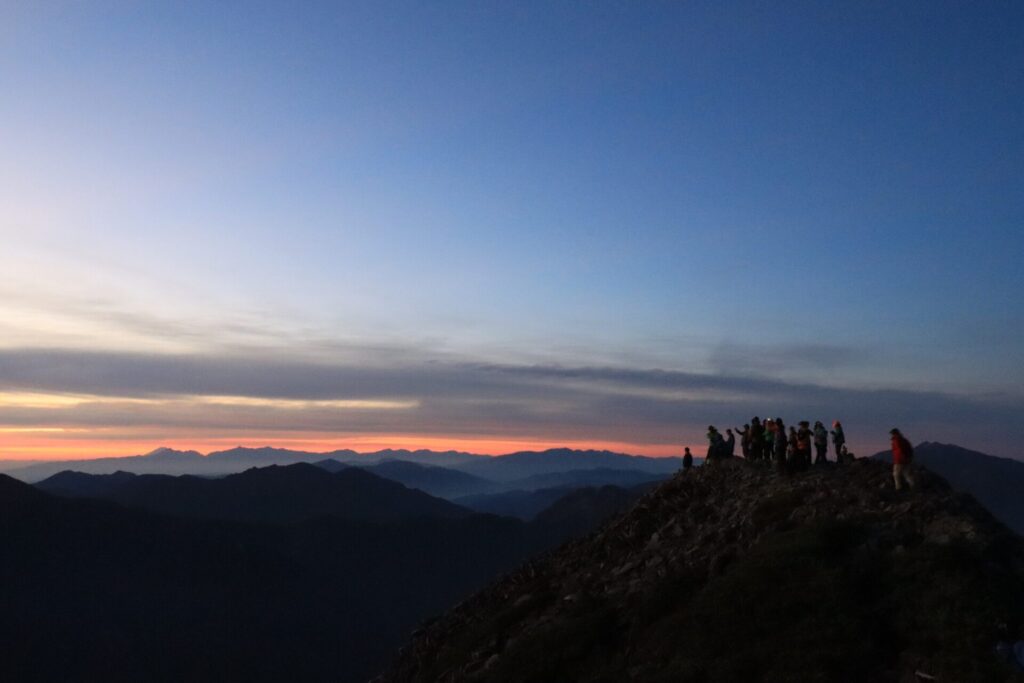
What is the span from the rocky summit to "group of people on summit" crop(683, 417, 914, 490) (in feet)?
2.69

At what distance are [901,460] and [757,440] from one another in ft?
38.9

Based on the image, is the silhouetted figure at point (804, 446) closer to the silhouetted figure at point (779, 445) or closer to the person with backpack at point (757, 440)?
the silhouetted figure at point (779, 445)

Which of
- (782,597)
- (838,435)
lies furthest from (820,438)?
(782,597)

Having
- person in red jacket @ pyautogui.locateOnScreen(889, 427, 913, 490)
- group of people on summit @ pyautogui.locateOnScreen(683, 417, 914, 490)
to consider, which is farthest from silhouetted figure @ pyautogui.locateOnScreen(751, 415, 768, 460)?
person in red jacket @ pyautogui.locateOnScreen(889, 427, 913, 490)

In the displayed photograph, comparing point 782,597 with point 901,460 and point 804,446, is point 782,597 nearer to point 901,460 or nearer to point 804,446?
point 901,460

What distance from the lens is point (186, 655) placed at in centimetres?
17225

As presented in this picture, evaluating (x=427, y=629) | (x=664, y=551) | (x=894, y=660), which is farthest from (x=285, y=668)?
(x=894, y=660)

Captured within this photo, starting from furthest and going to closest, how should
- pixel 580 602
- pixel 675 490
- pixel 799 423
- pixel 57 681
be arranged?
pixel 57 681, pixel 675 490, pixel 799 423, pixel 580 602

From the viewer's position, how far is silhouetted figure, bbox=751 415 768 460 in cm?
3803

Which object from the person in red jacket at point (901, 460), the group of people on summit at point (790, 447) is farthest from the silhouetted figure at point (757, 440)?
the person in red jacket at point (901, 460)

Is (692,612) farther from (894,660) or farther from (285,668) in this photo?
(285,668)

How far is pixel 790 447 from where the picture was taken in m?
33.6

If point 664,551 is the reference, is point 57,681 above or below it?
below

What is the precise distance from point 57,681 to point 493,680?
16055 centimetres
